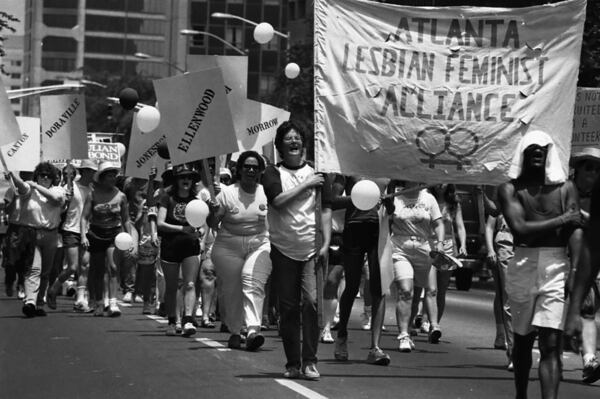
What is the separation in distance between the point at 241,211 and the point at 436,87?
9.20ft

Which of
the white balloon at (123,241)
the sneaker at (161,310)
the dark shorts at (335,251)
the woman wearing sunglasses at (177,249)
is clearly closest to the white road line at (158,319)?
the sneaker at (161,310)

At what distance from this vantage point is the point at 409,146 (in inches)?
475

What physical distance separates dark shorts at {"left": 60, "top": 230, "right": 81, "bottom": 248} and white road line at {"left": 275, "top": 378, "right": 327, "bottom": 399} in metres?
8.50

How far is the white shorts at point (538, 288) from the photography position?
9.53m

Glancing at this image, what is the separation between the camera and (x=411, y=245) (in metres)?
15.1

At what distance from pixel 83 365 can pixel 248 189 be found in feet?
8.82

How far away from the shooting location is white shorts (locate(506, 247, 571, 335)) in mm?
9531

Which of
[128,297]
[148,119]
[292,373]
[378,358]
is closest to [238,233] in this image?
[378,358]

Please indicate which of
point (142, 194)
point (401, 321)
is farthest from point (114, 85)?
point (401, 321)

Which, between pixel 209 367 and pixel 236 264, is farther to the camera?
pixel 236 264

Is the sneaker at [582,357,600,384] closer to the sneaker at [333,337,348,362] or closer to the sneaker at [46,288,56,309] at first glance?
the sneaker at [333,337,348,362]

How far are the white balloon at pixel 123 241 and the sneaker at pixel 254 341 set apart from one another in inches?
179

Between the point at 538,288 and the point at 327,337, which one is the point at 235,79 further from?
the point at 538,288

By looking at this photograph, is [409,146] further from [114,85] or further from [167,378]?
[114,85]
